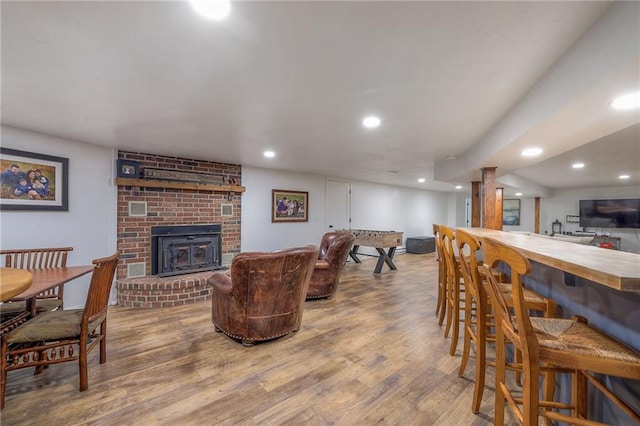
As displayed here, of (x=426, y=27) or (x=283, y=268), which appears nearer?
(x=426, y=27)

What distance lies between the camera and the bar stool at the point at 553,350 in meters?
0.95

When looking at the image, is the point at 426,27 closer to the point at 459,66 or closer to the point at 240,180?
the point at 459,66

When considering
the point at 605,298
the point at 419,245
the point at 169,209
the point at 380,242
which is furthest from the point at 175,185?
the point at 419,245

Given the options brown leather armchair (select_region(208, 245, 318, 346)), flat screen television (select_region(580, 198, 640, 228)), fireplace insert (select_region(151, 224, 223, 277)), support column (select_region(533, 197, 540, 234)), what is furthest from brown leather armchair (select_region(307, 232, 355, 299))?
support column (select_region(533, 197, 540, 234))

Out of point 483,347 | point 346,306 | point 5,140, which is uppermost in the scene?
point 5,140

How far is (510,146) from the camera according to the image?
2.53 meters

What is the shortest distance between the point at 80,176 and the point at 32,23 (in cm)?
273

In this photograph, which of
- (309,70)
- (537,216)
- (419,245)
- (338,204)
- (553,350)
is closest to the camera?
(553,350)

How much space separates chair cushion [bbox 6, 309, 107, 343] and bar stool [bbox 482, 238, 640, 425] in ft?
8.20

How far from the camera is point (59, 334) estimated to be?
180 cm

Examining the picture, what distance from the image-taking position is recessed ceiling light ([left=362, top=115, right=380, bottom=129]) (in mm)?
2570

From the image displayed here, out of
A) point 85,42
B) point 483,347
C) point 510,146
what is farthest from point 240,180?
point 483,347

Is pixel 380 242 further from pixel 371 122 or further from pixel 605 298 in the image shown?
pixel 605 298

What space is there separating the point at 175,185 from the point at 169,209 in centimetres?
38
